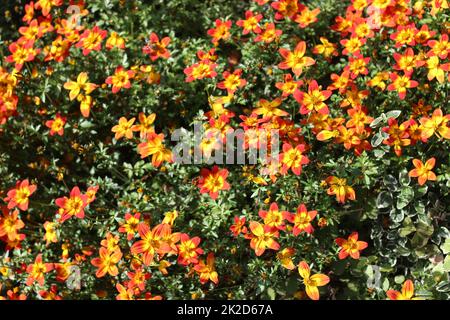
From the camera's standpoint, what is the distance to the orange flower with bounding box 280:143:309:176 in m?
2.52

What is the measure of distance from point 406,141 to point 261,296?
3.60ft

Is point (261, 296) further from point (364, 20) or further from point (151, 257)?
point (364, 20)

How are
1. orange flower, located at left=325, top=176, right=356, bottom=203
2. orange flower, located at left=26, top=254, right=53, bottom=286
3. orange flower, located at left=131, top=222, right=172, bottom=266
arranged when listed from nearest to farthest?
orange flower, located at left=131, top=222, right=172, bottom=266
orange flower, located at left=325, top=176, right=356, bottom=203
orange flower, located at left=26, top=254, right=53, bottom=286

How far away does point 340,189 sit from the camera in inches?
101

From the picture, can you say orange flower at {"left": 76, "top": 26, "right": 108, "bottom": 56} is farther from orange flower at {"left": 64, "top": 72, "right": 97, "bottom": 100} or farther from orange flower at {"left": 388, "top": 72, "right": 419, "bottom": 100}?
orange flower at {"left": 388, "top": 72, "right": 419, "bottom": 100}

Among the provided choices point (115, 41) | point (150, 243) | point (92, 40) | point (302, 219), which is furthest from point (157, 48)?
point (302, 219)

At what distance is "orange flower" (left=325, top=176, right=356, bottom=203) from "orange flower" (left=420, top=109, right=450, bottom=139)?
1.39 feet

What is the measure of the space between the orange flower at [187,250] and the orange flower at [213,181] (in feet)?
0.80

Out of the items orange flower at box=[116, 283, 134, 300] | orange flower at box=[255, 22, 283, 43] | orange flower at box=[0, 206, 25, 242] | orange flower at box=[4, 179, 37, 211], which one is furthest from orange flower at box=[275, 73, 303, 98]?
orange flower at box=[0, 206, 25, 242]

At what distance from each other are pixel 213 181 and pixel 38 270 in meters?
0.99

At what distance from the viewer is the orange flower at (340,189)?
2.55 m

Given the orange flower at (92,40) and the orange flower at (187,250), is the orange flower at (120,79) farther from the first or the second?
the orange flower at (187,250)

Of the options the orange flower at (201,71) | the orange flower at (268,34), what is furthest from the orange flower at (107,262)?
the orange flower at (268,34)

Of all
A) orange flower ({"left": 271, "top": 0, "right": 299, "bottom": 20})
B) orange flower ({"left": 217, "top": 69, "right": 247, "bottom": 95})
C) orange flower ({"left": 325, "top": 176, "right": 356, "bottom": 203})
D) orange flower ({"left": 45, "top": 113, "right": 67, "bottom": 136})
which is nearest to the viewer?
orange flower ({"left": 325, "top": 176, "right": 356, "bottom": 203})
